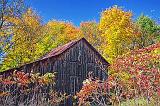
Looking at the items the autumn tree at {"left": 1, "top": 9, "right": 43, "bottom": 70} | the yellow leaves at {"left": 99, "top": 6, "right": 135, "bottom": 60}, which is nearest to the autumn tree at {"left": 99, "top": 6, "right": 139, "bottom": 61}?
the yellow leaves at {"left": 99, "top": 6, "right": 135, "bottom": 60}

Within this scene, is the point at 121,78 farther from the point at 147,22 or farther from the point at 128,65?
the point at 147,22

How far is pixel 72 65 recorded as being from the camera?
34094mm

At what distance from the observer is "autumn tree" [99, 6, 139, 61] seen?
5266 centimetres

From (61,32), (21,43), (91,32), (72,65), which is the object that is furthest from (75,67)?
(91,32)

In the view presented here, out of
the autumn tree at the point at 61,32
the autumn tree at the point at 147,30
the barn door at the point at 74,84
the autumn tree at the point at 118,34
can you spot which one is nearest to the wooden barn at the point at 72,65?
the barn door at the point at 74,84

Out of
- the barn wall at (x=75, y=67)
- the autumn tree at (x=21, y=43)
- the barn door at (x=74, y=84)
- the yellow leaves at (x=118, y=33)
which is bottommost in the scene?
the barn door at (x=74, y=84)

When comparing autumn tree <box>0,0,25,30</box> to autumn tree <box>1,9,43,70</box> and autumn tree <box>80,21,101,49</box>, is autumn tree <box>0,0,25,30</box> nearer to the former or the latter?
autumn tree <box>1,9,43,70</box>

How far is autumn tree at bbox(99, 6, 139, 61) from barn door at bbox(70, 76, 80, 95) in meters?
17.6

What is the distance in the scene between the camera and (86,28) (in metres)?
74.9

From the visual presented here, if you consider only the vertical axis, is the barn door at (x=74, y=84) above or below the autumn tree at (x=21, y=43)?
below

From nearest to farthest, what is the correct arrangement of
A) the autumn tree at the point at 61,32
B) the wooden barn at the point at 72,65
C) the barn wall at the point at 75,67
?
the wooden barn at the point at 72,65
the barn wall at the point at 75,67
the autumn tree at the point at 61,32

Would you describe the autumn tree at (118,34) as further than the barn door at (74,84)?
Yes

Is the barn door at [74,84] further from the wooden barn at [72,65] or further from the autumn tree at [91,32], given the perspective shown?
the autumn tree at [91,32]

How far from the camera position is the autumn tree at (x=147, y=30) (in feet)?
179
